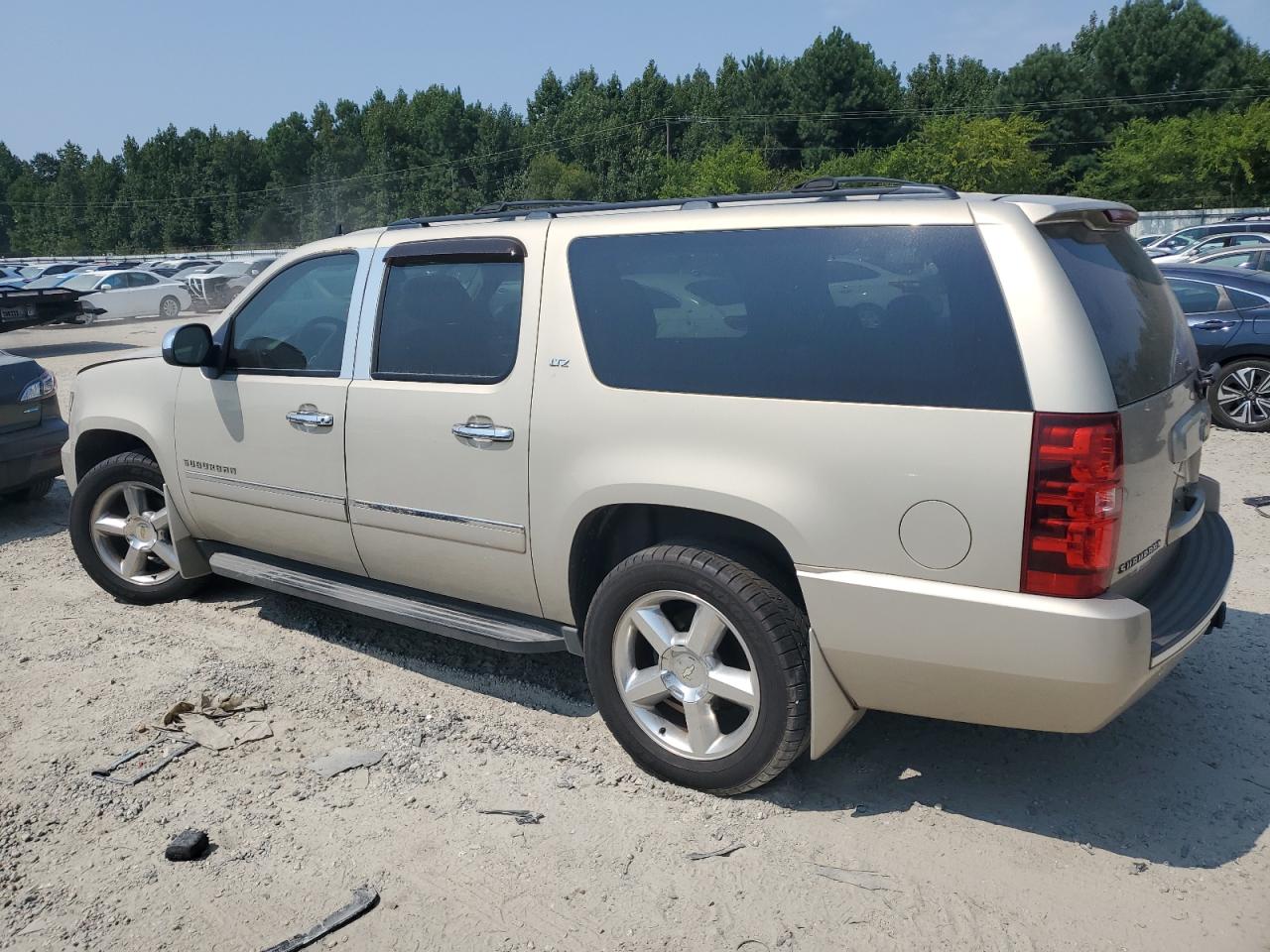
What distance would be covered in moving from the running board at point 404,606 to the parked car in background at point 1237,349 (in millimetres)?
7954

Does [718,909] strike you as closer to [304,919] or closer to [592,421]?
[304,919]

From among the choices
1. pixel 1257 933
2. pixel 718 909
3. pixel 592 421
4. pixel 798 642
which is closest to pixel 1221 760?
pixel 1257 933

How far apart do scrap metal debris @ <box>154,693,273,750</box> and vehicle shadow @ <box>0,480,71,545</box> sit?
370 cm

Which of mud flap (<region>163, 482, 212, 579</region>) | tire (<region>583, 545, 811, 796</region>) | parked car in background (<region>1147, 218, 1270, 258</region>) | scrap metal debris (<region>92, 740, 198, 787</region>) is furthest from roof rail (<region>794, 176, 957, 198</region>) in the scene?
parked car in background (<region>1147, 218, 1270, 258</region>)

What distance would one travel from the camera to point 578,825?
3438 mm

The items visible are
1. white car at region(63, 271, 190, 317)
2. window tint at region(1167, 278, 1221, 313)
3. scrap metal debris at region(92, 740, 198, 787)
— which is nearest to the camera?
scrap metal debris at region(92, 740, 198, 787)

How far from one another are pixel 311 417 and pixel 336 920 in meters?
2.16

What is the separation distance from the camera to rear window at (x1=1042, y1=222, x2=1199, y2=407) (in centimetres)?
301

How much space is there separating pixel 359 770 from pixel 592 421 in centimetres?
152

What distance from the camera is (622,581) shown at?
3.56 m

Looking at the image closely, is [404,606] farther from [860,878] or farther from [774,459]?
[860,878]

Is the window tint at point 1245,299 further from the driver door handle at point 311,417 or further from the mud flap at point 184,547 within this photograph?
the mud flap at point 184,547

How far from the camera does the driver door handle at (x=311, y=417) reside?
4.39 m

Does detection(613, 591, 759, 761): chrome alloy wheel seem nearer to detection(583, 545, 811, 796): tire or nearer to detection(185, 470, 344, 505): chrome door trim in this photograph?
detection(583, 545, 811, 796): tire
